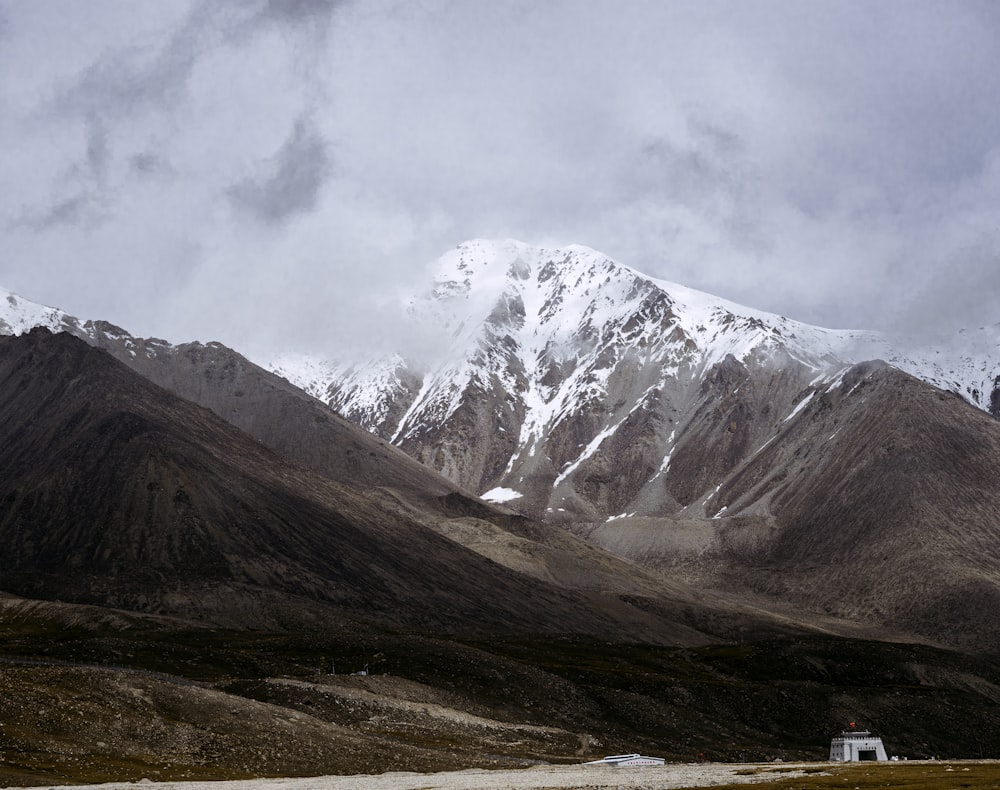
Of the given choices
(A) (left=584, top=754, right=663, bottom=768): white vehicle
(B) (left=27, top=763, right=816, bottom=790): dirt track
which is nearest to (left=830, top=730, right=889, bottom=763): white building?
(A) (left=584, top=754, right=663, bottom=768): white vehicle

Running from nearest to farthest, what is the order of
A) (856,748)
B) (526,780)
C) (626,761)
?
(526,780), (626,761), (856,748)

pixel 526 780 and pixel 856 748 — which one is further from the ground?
pixel 856 748

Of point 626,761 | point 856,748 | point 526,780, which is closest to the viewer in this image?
point 526,780

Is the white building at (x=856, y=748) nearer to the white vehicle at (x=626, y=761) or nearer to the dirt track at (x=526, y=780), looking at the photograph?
the white vehicle at (x=626, y=761)

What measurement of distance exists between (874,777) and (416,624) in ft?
482

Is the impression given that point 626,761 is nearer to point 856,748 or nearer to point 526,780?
point 526,780

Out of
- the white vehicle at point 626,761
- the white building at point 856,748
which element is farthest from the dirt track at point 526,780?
the white building at point 856,748

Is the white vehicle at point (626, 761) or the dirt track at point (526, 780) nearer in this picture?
the dirt track at point (526, 780)

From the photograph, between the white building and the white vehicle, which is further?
the white building

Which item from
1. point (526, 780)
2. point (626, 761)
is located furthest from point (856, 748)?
point (526, 780)

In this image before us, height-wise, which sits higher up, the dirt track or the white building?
the white building

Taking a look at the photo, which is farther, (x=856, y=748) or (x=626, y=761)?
(x=856, y=748)

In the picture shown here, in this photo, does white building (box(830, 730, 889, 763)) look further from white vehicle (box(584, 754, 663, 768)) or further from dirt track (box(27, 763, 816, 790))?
dirt track (box(27, 763, 816, 790))

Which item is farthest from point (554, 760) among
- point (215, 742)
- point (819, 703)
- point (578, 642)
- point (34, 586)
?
point (34, 586)
